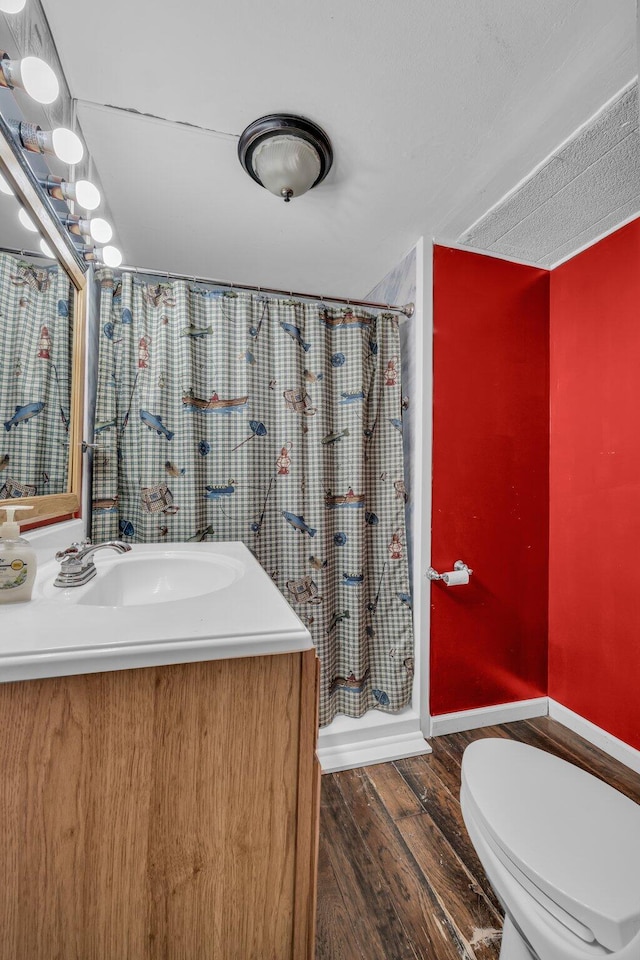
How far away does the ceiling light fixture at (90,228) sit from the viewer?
3.77 feet

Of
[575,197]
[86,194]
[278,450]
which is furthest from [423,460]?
[86,194]

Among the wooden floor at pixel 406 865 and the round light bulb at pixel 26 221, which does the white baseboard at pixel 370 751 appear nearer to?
the wooden floor at pixel 406 865

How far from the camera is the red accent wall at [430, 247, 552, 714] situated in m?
1.76

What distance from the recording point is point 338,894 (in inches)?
42.4

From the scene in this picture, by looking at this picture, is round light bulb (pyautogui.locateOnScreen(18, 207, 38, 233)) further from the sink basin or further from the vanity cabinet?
the vanity cabinet

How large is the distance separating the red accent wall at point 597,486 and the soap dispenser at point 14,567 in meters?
1.90

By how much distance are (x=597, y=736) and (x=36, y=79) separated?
8.71 ft

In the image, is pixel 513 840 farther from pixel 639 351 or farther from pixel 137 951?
pixel 639 351

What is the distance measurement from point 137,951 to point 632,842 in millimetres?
853

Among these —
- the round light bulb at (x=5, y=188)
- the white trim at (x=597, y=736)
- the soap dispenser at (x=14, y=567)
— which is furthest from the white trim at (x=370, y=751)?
the round light bulb at (x=5, y=188)

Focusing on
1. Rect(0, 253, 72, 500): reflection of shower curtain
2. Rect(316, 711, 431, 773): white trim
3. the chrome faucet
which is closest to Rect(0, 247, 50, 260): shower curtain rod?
Rect(0, 253, 72, 500): reflection of shower curtain

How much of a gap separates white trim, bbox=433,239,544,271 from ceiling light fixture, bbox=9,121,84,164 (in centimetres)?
137

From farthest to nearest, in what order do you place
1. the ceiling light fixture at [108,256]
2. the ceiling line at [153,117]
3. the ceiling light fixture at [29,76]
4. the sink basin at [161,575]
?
the ceiling light fixture at [108,256]
the ceiling line at [153,117]
the sink basin at [161,575]
the ceiling light fixture at [29,76]

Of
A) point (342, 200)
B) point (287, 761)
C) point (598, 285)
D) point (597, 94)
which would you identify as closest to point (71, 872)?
point (287, 761)
